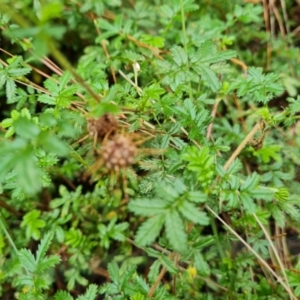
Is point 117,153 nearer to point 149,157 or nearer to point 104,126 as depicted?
point 104,126

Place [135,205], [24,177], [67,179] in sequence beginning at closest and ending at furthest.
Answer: [24,177]
[135,205]
[67,179]

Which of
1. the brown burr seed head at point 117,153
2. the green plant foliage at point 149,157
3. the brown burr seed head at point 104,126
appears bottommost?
the green plant foliage at point 149,157

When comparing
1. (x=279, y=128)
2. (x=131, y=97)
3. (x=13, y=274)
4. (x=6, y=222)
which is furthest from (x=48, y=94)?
(x=279, y=128)

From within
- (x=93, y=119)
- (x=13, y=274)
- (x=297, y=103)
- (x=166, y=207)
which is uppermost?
(x=93, y=119)

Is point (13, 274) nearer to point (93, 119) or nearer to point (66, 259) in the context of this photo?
point (66, 259)

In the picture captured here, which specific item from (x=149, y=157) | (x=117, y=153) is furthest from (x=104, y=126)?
(x=149, y=157)

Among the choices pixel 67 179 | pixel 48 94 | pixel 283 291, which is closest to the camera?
pixel 48 94
